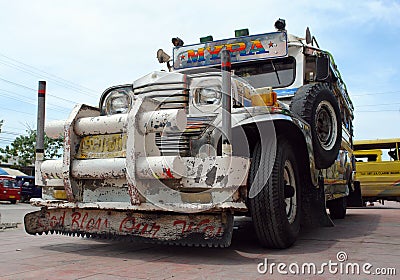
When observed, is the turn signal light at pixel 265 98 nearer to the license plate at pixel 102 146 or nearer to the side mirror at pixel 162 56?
the license plate at pixel 102 146

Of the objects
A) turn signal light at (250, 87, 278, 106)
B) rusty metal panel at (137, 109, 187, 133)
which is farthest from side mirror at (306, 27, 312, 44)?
rusty metal panel at (137, 109, 187, 133)

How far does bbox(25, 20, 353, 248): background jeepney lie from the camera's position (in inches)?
152

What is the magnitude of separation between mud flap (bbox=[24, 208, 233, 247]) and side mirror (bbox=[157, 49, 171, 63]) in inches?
133

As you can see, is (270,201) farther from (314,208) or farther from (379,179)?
(379,179)

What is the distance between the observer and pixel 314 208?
5480 millimetres

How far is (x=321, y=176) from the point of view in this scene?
5762 millimetres

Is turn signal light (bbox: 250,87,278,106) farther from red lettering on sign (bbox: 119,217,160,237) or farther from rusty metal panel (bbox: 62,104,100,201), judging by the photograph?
rusty metal panel (bbox: 62,104,100,201)

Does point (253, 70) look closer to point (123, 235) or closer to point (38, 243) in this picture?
point (123, 235)

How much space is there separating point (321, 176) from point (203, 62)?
2.35 meters

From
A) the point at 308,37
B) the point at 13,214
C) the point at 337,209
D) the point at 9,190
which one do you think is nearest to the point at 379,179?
the point at 337,209

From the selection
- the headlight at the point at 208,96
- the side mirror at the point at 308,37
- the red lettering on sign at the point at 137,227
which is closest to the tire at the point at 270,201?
the headlight at the point at 208,96

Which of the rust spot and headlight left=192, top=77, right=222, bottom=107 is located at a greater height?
headlight left=192, top=77, right=222, bottom=107

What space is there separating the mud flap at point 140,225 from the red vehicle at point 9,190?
18.3 meters

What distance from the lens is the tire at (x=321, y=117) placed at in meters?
5.25
